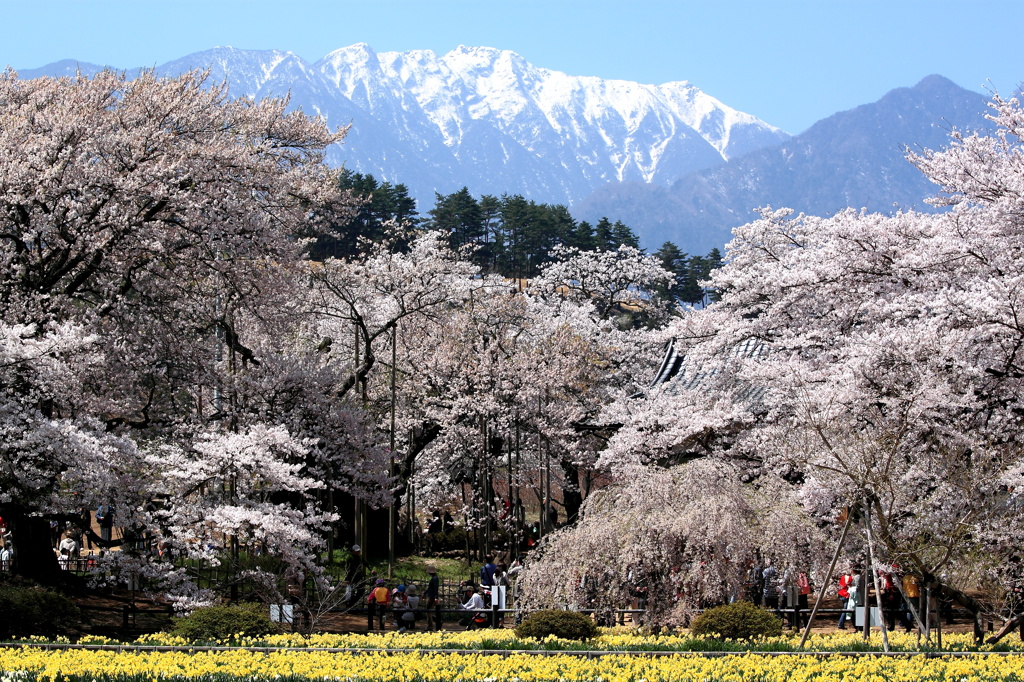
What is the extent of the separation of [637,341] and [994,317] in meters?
25.2

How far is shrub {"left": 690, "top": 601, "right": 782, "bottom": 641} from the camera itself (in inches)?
531

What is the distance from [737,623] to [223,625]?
6.81 meters

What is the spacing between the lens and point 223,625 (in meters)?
13.1

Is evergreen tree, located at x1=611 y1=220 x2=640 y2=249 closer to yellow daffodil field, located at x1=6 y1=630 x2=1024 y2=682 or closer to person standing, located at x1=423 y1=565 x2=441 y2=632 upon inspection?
person standing, located at x1=423 y1=565 x2=441 y2=632

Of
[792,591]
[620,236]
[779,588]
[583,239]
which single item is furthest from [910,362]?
[620,236]

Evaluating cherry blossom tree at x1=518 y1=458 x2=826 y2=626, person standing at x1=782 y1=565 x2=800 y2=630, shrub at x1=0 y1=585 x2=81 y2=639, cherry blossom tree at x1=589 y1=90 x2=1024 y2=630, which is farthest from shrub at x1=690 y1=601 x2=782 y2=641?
shrub at x1=0 y1=585 x2=81 y2=639

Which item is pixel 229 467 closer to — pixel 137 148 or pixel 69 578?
pixel 69 578

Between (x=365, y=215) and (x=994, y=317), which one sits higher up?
(x=365, y=215)

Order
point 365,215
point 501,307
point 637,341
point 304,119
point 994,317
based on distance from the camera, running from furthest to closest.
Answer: point 365,215
point 637,341
point 501,307
point 304,119
point 994,317

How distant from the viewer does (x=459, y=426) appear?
1142 inches

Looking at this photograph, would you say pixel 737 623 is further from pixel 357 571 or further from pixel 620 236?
pixel 620 236

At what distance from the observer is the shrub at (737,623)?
13.5 metres

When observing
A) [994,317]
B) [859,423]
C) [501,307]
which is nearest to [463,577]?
[501,307]

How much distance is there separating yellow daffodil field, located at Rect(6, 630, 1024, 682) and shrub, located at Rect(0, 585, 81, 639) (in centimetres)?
196
